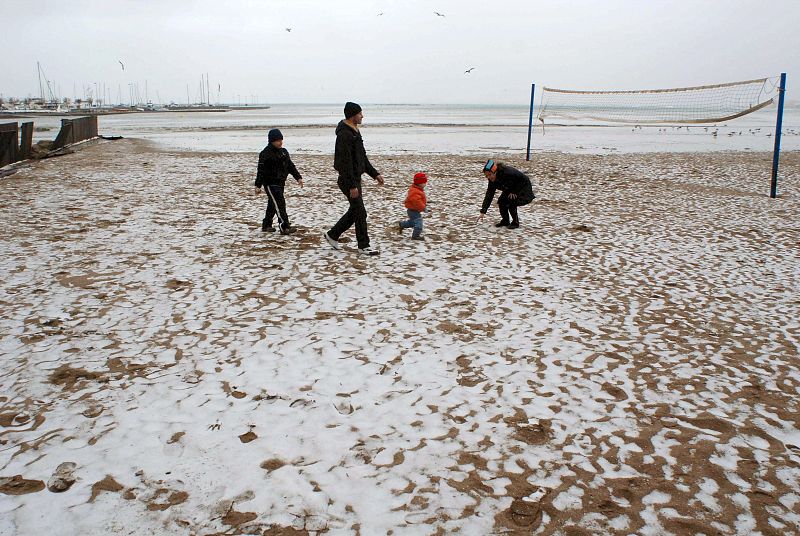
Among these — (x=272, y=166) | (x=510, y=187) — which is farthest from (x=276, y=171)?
(x=510, y=187)

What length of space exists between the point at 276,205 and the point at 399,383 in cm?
604

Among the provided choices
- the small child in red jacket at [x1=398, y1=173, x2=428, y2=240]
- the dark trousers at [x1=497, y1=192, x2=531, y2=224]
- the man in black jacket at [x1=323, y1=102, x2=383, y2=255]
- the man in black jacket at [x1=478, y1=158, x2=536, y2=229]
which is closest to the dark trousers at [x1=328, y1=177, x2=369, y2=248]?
the man in black jacket at [x1=323, y1=102, x2=383, y2=255]

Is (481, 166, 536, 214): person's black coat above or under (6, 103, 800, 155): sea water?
under

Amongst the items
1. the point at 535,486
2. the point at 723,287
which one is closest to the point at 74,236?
the point at 535,486

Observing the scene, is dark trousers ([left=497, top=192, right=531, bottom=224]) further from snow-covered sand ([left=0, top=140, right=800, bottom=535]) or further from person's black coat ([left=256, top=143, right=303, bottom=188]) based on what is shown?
person's black coat ([left=256, top=143, right=303, bottom=188])

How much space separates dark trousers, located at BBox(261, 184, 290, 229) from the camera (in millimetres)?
9461

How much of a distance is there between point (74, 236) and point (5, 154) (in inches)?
495

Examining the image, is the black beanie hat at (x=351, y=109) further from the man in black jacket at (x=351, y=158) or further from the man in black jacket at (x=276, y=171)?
the man in black jacket at (x=276, y=171)

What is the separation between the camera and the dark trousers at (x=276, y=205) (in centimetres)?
946

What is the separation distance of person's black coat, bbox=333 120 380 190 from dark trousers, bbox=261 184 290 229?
2.12m

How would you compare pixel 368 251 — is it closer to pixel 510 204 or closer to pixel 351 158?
pixel 351 158

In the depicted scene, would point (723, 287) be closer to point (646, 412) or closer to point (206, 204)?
point (646, 412)

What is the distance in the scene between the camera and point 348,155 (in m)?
7.67

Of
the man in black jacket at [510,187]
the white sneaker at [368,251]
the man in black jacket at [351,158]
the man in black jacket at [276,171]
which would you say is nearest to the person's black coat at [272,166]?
the man in black jacket at [276,171]
